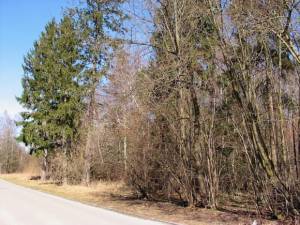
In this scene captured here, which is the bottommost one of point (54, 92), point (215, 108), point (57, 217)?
point (57, 217)

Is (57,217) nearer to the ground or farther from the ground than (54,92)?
nearer to the ground

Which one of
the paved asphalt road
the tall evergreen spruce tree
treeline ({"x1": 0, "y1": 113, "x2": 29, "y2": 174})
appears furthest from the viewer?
treeline ({"x1": 0, "y1": 113, "x2": 29, "y2": 174})

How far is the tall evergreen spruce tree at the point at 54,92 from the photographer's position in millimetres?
35031

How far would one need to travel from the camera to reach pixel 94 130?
98.6ft

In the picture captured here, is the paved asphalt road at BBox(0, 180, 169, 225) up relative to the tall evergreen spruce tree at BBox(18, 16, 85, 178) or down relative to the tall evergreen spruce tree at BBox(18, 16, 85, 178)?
down

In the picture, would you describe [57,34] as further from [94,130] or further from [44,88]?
[94,130]

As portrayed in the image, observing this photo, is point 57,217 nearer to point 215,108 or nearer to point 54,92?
point 215,108

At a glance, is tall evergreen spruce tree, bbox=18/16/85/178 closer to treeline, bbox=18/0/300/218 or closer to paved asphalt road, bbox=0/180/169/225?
treeline, bbox=18/0/300/218

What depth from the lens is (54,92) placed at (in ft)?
120

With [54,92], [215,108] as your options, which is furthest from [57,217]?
[54,92]

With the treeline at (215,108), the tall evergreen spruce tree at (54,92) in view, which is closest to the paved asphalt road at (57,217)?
the treeline at (215,108)

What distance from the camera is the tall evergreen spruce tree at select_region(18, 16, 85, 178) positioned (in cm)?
3503

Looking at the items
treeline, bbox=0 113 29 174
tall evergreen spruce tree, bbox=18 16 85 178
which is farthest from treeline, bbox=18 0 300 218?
treeline, bbox=0 113 29 174

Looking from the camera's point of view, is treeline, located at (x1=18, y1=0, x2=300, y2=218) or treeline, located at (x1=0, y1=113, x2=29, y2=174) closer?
treeline, located at (x1=18, y1=0, x2=300, y2=218)
